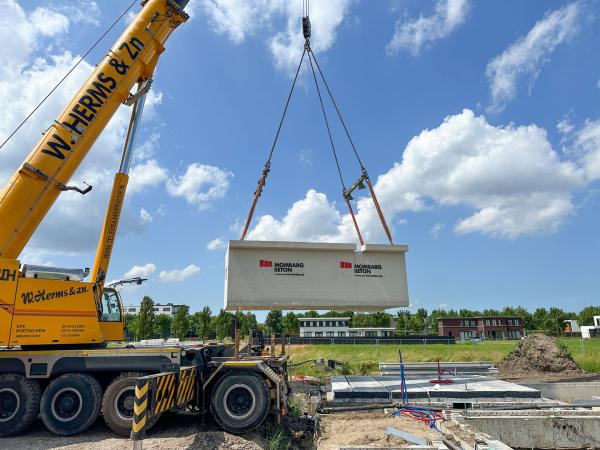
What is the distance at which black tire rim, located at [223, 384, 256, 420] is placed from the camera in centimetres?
873

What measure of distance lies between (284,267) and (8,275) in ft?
19.3

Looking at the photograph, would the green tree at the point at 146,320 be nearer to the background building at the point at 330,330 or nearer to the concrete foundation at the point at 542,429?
the background building at the point at 330,330

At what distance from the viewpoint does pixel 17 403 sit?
28.5 ft

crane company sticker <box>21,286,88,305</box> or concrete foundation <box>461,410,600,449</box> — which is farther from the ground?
crane company sticker <box>21,286,88,305</box>

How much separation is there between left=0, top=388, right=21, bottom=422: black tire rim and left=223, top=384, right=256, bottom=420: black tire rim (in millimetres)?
4204

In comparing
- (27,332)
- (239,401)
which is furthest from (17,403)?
(239,401)

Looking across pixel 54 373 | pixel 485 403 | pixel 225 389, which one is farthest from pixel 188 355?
pixel 485 403

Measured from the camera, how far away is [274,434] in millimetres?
8617

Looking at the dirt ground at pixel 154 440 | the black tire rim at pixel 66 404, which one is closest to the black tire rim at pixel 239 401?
the dirt ground at pixel 154 440

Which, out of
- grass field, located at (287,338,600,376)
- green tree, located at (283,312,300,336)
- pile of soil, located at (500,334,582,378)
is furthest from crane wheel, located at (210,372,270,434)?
green tree, located at (283,312,300,336)

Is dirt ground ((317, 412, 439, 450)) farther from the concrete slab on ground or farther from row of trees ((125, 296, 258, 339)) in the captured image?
row of trees ((125, 296, 258, 339))

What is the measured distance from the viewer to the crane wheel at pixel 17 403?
8.60m

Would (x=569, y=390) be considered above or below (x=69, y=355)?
below

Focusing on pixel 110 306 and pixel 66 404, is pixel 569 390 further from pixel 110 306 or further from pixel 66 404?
pixel 66 404
